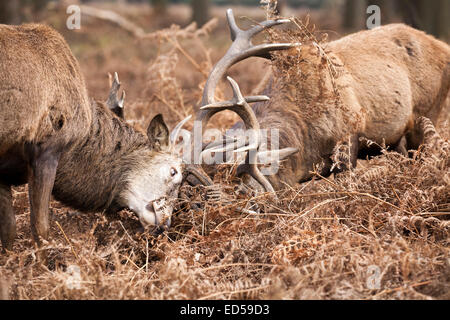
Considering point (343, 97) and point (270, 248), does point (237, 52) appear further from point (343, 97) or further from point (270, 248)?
point (270, 248)

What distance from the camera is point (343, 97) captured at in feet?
20.6

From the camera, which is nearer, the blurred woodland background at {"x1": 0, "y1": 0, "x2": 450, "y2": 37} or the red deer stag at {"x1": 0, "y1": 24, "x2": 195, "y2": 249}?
the red deer stag at {"x1": 0, "y1": 24, "x2": 195, "y2": 249}

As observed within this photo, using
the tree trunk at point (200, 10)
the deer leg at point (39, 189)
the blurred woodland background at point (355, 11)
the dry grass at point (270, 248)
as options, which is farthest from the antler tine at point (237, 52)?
the tree trunk at point (200, 10)

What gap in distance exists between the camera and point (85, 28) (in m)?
22.9

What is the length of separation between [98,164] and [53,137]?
60cm

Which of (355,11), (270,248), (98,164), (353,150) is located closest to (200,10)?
(355,11)

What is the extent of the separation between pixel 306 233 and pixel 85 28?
19.9m

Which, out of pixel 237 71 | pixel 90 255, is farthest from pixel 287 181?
pixel 237 71

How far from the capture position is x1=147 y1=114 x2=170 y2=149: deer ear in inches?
224

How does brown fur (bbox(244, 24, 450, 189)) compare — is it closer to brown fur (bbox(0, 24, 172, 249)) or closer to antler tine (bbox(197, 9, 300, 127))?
antler tine (bbox(197, 9, 300, 127))

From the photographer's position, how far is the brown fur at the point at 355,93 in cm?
620

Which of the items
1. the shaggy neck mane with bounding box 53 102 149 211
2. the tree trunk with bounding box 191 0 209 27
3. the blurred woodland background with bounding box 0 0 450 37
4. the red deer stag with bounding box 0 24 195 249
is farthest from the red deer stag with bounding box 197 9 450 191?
the tree trunk with bounding box 191 0 209 27

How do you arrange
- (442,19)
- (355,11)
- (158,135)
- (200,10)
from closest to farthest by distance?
(158,135), (442,19), (200,10), (355,11)

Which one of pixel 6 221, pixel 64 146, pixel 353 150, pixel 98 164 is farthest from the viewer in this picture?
pixel 353 150
